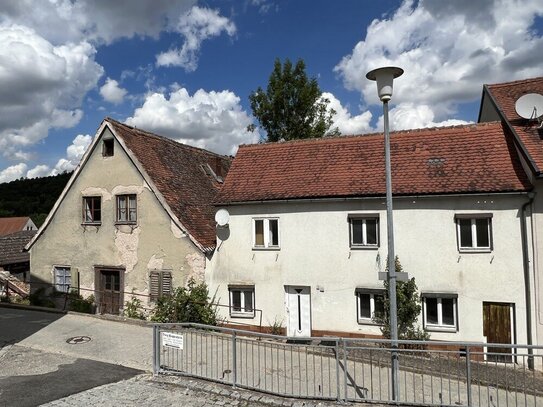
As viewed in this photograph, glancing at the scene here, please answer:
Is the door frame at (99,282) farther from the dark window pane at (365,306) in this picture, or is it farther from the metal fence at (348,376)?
the dark window pane at (365,306)

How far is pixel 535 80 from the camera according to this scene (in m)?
16.2

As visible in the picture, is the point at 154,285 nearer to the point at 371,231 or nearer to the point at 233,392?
the point at 371,231

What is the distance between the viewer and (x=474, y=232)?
1328 centimetres

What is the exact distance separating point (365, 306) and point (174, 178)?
1038cm

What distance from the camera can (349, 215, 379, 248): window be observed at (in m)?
14.4

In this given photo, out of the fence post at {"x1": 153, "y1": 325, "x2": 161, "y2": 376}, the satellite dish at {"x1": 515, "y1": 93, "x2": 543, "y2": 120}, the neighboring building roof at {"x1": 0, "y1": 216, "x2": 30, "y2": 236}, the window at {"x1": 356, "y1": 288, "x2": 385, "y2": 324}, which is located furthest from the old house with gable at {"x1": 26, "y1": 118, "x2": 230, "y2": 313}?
the neighboring building roof at {"x1": 0, "y1": 216, "x2": 30, "y2": 236}

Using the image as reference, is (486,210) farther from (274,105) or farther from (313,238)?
(274,105)

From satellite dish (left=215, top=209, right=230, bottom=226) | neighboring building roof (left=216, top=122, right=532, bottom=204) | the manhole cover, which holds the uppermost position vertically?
neighboring building roof (left=216, top=122, right=532, bottom=204)

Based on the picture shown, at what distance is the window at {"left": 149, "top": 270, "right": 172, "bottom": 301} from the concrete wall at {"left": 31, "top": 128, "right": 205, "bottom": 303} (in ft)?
0.76

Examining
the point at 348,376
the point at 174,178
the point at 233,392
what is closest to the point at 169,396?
the point at 233,392

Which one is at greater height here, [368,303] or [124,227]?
[124,227]

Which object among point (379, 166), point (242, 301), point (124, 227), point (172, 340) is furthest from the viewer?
point (124, 227)

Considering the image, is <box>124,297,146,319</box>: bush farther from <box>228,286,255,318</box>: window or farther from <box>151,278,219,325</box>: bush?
<box>228,286,255,318</box>: window

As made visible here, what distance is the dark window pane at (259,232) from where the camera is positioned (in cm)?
1598
